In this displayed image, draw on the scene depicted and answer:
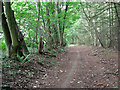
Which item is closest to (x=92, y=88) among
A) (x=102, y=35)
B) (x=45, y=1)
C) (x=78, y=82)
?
(x=78, y=82)

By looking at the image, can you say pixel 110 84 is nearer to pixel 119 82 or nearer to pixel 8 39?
pixel 119 82

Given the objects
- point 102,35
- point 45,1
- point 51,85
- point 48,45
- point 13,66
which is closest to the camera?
point 51,85

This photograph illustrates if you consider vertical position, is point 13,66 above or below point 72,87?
above

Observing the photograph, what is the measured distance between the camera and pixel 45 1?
11.2m

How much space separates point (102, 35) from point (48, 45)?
336 inches

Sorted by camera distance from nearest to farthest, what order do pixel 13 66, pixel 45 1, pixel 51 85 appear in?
pixel 51 85 < pixel 13 66 < pixel 45 1

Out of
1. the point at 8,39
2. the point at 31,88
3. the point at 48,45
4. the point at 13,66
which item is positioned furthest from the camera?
the point at 48,45

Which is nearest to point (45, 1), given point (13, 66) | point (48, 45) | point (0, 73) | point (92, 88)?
point (48, 45)

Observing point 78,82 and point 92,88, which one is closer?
point 92,88

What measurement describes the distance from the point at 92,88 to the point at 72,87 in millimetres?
977

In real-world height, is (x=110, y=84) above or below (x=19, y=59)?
below

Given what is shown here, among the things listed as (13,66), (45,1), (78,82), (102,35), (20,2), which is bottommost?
(78,82)

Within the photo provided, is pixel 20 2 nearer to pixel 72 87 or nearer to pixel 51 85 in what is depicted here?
pixel 51 85

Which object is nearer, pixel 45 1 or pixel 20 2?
pixel 20 2
